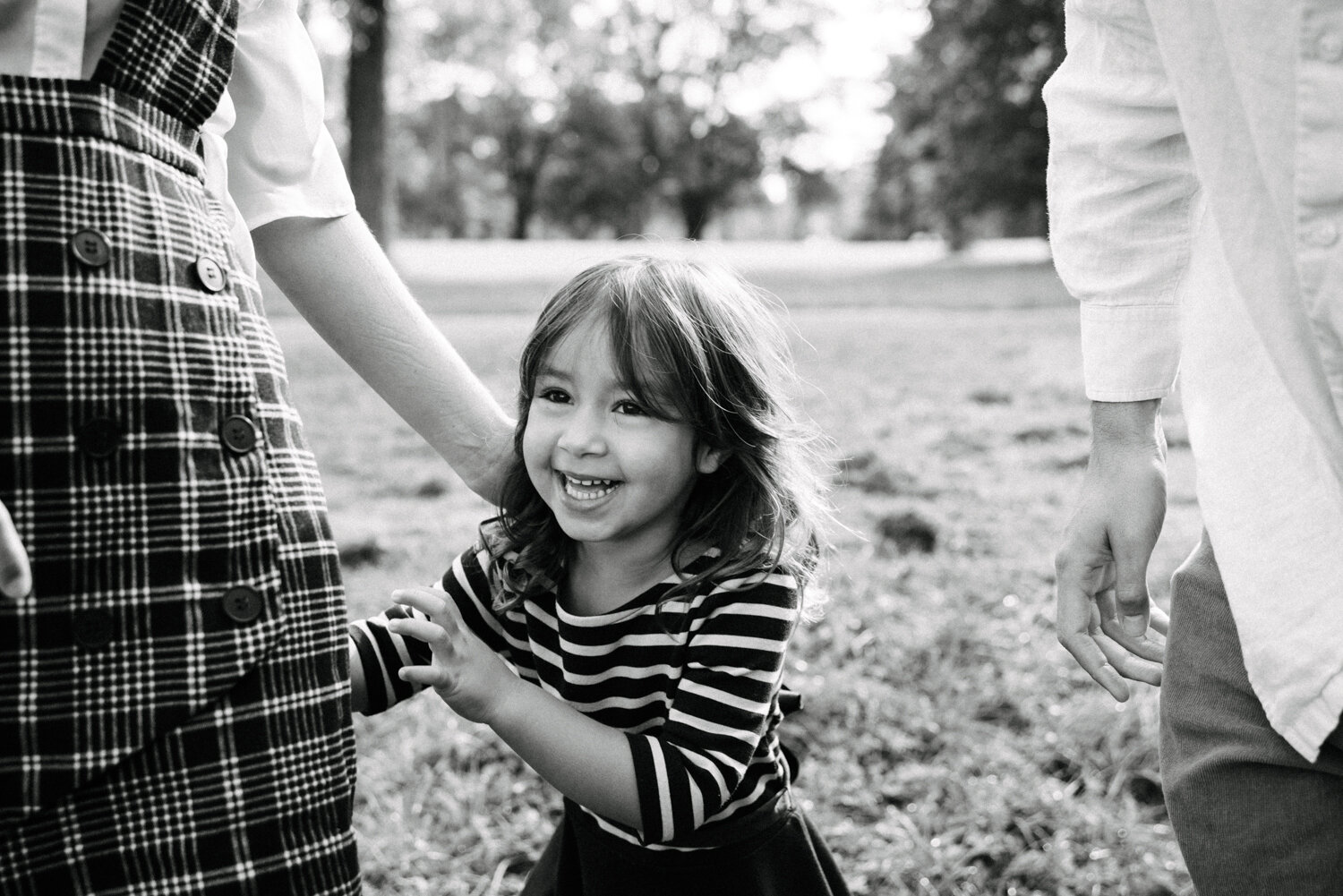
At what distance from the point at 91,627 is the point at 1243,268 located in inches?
42.4

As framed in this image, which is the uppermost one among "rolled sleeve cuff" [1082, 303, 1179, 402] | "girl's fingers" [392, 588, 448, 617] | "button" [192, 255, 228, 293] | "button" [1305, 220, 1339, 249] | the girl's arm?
"button" [1305, 220, 1339, 249]

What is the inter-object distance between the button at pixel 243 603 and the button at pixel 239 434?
0.40ft

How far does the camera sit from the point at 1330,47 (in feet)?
3.57

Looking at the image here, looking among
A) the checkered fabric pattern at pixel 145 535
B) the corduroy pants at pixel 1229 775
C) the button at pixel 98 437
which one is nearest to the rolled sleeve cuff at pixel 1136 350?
the corduroy pants at pixel 1229 775

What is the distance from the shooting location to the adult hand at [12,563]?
945 mm

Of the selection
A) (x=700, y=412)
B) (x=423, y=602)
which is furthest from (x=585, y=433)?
(x=423, y=602)

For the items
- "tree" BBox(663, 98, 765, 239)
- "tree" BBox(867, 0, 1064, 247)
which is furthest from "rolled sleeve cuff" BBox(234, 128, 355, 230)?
"tree" BBox(663, 98, 765, 239)

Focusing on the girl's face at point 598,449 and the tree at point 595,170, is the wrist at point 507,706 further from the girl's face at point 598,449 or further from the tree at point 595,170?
the tree at point 595,170

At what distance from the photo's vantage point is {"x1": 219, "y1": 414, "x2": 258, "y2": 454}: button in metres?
1.11

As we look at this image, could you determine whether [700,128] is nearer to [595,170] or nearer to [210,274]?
[595,170]

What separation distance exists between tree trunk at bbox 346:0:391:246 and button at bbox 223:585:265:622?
13429 millimetres

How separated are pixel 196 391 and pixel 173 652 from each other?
22cm

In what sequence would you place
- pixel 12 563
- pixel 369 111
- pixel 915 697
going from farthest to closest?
pixel 369 111 → pixel 915 697 → pixel 12 563

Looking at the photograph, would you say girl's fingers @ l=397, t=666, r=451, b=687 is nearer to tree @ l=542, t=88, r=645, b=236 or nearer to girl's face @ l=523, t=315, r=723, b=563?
girl's face @ l=523, t=315, r=723, b=563
